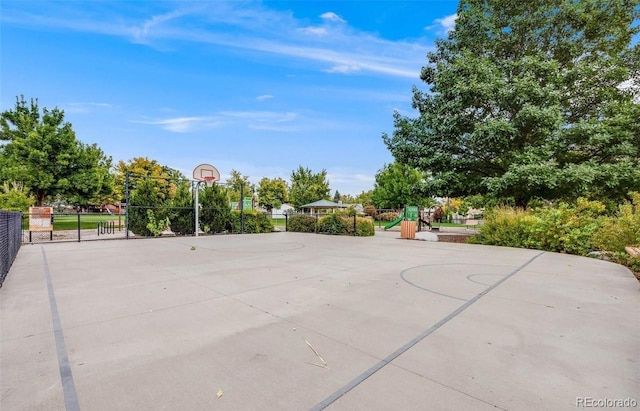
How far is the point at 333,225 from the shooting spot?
13578 millimetres

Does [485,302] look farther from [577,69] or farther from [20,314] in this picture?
[577,69]

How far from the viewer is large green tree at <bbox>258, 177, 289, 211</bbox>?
4075 cm

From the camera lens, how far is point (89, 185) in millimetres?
17906

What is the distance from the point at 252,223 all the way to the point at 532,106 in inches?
491

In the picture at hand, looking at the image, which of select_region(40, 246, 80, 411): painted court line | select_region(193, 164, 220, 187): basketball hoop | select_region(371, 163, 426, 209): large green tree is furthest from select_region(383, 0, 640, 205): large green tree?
select_region(371, 163, 426, 209): large green tree

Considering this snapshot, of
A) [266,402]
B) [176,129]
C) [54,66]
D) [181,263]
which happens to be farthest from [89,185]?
[266,402]

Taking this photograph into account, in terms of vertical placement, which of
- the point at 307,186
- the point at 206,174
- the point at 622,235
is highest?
the point at 307,186

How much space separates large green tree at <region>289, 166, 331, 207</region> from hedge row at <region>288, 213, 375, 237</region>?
21800mm

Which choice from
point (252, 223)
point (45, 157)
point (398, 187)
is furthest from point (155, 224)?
point (398, 187)

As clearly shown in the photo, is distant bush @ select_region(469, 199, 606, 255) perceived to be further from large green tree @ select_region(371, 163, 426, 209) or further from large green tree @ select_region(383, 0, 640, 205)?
large green tree @ select_region(371, 163, 426, 209)

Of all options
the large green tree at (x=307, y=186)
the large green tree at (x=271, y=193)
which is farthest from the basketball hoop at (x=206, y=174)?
the large green tree at (x=271, y=193)

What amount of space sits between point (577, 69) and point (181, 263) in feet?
49.0

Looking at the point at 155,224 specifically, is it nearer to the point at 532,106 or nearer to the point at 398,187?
the point at 532,106

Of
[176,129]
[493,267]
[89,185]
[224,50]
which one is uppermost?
[224,50]
